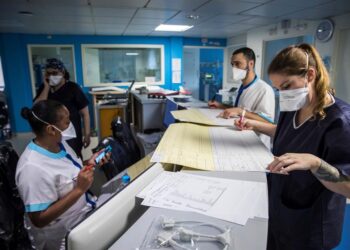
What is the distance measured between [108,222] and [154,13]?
3550 mm

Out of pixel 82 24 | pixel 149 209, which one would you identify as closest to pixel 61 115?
pixel 149 209

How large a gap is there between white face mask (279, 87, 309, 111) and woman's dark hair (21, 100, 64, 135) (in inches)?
41.4

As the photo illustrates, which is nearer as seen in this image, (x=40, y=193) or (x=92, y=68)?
(x=40, y=193)

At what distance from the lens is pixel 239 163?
0.76 m

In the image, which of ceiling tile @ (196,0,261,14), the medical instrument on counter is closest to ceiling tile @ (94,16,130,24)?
ceiling tile @ (196,0,261,14)

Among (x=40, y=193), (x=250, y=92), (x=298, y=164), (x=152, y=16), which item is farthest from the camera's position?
(x=152, y=16)

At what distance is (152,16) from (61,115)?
9.69 ft

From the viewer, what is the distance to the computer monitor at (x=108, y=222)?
405 mm

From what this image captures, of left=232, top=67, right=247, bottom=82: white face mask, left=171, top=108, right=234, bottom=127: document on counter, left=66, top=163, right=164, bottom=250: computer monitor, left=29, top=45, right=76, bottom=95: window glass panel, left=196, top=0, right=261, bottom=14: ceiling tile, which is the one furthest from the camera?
left=29, top=45, right=76, bottom=95: window glass panel

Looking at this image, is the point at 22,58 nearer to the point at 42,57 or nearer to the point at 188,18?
the point at 42,57

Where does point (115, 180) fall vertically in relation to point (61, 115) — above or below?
below

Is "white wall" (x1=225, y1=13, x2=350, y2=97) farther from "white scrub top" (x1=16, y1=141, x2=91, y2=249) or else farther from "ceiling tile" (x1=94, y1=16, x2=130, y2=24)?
"white scrub top" (x1=16, y1=141, x2=91, y2=249)

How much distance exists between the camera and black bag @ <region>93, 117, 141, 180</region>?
1.89 metres

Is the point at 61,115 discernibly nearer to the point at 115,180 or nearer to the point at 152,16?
the point at 115,180
